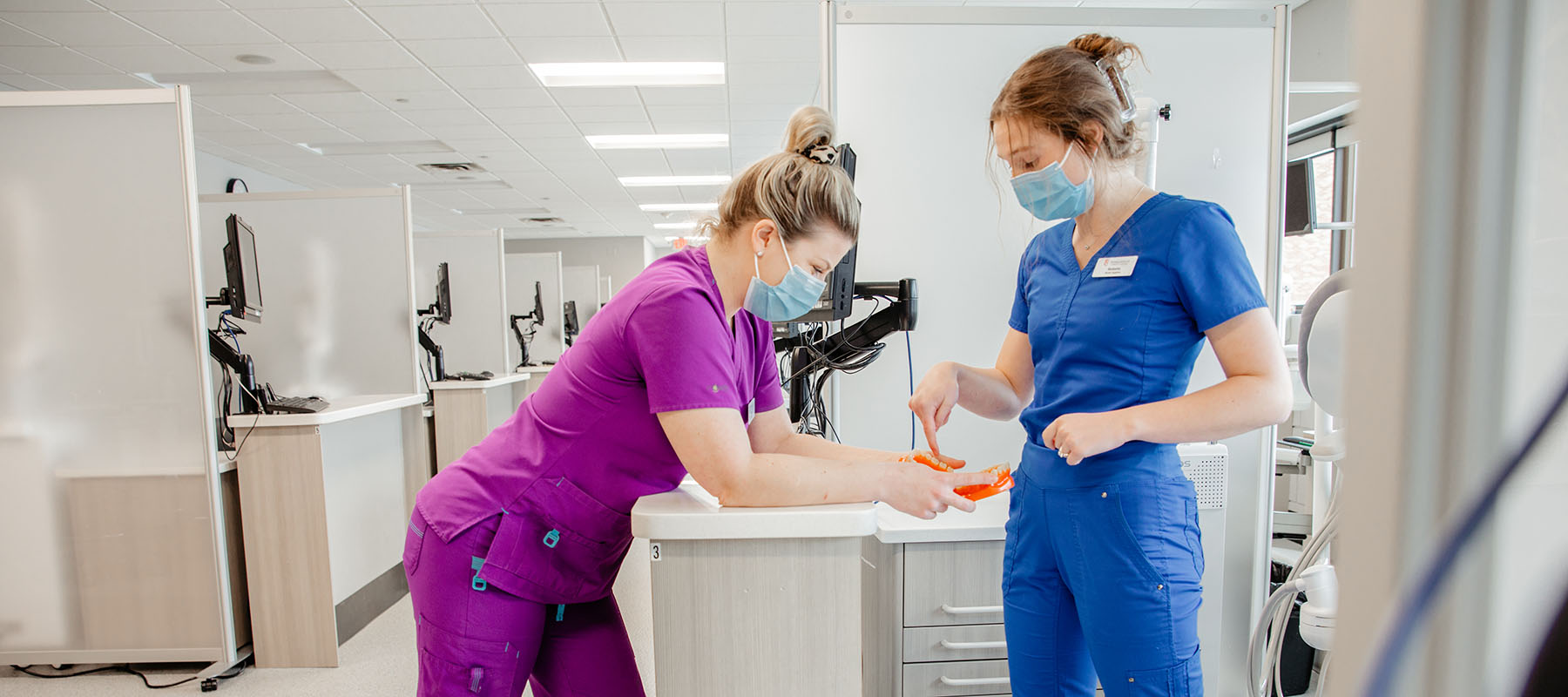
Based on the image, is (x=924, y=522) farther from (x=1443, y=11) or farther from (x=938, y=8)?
(x=1443, y=11)

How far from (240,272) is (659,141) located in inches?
171

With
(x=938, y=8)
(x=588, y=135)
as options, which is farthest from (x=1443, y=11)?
(x=588, y=135)

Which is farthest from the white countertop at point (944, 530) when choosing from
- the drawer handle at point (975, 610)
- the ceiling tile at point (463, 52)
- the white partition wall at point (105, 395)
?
the ceiling tile at point (463, 52)

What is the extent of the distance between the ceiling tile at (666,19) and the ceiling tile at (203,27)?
190 centimetres

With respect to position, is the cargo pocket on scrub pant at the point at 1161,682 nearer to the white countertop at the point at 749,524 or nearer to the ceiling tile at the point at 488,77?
the white countertop at the point at 749,524

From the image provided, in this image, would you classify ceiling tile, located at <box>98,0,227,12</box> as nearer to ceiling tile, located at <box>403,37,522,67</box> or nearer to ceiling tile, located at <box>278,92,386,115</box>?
ceiling tile, located at <box>403,37,522,67</box>

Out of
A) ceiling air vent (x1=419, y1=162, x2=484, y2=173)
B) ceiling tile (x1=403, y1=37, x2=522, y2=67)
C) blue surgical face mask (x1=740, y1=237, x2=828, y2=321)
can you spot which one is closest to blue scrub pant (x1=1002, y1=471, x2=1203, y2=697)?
blue surgical face mask (x1=740, y1=237, x2=828, y2=321)

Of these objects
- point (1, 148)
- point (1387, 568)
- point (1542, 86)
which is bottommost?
point (1387, 568)

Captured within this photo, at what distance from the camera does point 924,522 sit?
1570 millimetres

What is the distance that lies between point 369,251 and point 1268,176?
3481 mm

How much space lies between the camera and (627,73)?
4918mm

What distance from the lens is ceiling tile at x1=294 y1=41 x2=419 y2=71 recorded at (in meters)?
4.27

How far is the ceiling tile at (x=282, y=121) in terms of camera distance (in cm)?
558

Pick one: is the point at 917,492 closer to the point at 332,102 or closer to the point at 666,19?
the point at 666,19
